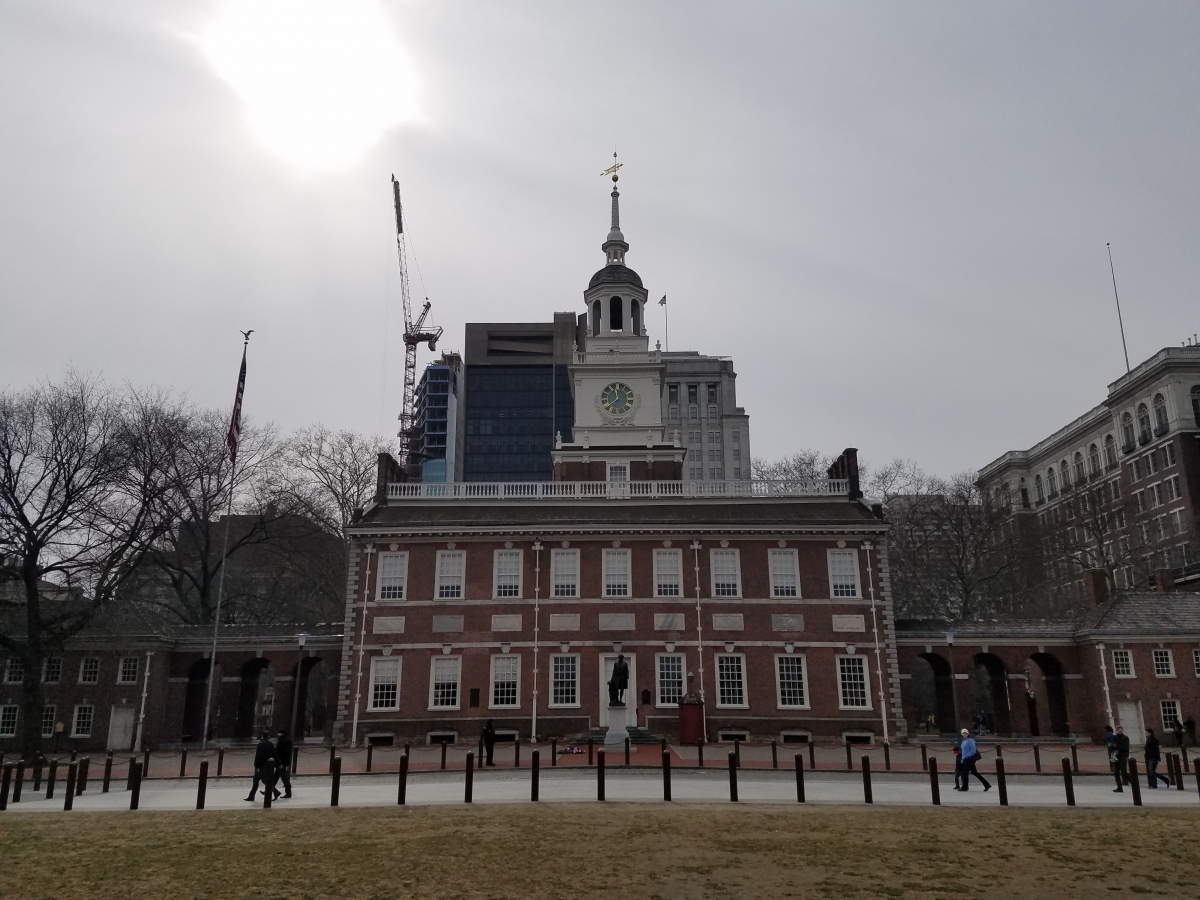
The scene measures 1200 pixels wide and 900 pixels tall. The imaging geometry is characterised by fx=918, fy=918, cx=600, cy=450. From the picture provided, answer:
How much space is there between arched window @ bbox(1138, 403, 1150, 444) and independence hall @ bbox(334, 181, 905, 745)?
54.5 m

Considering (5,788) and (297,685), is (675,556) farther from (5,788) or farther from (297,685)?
(5,788)

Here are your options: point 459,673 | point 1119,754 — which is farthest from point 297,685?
point 1119,754

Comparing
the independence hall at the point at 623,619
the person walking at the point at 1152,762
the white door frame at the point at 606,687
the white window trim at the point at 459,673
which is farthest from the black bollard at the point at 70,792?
the person walking at the point at 1152,762

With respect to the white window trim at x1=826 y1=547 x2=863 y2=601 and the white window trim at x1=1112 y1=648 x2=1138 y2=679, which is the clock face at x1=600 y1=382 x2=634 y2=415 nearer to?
the white window trim at x1=826 y1=547 x2=863 y2=601

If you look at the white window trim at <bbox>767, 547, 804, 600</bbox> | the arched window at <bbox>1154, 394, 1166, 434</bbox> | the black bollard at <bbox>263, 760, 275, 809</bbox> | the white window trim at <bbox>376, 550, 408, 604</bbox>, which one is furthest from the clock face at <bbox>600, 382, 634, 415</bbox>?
the arched window at <bbox>1154, 394, 1166, 434</bbox>

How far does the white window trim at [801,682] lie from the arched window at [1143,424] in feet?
197

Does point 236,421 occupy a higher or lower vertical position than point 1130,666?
higher

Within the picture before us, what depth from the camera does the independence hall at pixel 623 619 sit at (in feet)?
125

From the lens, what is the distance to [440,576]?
40.4 meters

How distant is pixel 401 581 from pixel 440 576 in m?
1.72

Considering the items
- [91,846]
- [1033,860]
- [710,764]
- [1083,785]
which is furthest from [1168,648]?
[91,846]

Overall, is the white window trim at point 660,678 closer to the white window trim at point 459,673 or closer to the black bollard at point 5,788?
the white window trim at point 459,673

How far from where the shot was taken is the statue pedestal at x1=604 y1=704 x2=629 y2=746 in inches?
1265

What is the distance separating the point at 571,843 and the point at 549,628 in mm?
24711
